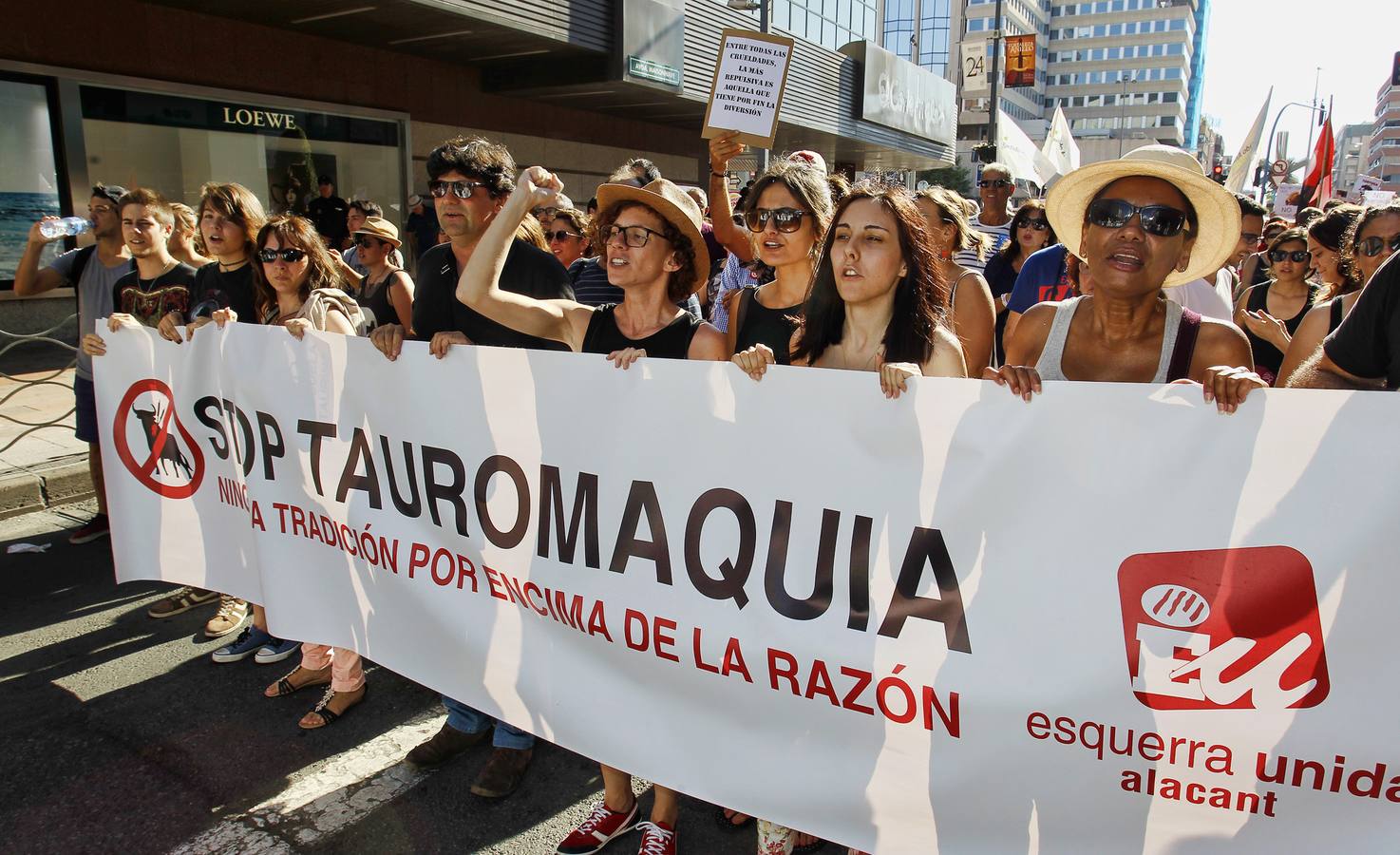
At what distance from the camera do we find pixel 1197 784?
1.85 m

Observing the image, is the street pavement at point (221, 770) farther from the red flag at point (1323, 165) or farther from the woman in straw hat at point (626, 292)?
the red flag at point (1323, 165)

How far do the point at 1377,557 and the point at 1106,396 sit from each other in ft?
1.87

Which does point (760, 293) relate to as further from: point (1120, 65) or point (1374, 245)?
point (1120, 65)

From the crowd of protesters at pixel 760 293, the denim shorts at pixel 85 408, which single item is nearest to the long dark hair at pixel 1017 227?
the crowd of protesters at pixel 760 293

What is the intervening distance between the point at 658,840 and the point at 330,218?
420 inches

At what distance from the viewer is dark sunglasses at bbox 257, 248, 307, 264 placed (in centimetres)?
355

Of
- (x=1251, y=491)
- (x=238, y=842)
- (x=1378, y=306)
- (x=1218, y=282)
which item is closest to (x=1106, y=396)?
(x=1251, y=491)

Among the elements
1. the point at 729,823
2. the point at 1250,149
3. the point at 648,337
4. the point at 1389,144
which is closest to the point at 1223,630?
the point at 729,823

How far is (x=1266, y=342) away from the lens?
478 centimetres

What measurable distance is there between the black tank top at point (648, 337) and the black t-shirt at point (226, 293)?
5.80 ft

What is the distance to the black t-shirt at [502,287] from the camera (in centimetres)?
311

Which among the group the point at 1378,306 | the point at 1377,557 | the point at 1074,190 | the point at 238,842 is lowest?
the point at 238,842

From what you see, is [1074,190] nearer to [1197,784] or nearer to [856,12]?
[1197,784]

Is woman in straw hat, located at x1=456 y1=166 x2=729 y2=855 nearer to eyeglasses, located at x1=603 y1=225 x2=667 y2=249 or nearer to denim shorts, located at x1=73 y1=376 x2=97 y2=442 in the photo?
eyeglasses, located at x1=603 y1=225 x2=667 y2=249
